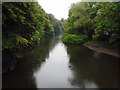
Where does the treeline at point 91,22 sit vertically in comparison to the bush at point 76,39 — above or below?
above

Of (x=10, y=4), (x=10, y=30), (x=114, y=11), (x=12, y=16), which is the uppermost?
(x=114, y=11)

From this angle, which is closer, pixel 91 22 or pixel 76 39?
pixel 91 22

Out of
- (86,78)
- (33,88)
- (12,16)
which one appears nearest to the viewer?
(12,16)

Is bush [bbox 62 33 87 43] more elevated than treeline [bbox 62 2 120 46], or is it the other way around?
treeline [bbox 62 2 120 46]

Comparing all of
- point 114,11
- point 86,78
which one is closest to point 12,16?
point 86,78

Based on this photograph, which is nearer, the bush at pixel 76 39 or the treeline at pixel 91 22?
the treeline at pixel 91 22

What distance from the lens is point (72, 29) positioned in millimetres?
29500

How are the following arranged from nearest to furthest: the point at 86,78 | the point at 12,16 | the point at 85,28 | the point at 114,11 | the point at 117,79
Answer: the point at 12,16 → the point at 117,79 → the point at 86,78 → the point at 114,11 → the point at 85,28

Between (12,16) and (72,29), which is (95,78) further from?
(72,29)

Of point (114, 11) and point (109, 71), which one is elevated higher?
point (114, 11)

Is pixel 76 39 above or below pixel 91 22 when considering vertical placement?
below

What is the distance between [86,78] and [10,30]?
224 inches

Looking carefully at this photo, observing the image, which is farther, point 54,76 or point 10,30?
point 54,76

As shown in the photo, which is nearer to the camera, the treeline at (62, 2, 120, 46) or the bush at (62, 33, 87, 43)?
the treeline at (62, 2, 120, 46)
